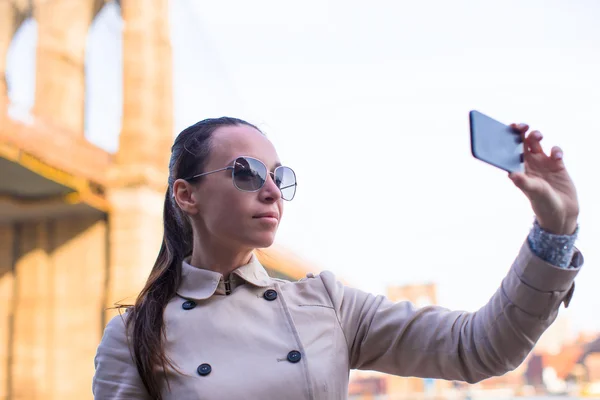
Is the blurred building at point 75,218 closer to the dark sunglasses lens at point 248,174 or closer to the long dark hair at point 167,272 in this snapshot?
the long dark hair at point 167,272

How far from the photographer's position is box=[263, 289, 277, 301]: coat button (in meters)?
1.70

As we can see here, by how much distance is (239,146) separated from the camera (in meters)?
1.74

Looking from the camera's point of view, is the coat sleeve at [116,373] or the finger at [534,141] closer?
the finger at [534,141]

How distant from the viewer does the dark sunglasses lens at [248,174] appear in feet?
5.39

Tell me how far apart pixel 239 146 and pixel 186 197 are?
0.21 m

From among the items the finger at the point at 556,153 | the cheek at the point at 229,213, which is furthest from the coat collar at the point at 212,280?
the finger at the point at 556,153

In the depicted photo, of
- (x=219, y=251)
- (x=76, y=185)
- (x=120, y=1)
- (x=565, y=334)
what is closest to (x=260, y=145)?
(x=219, y=251)

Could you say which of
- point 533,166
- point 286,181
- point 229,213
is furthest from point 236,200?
Answer: point 533,166

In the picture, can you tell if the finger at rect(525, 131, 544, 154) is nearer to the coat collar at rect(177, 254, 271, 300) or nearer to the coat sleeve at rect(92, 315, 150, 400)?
the coat collar at rect(177, 254, 271, 300)

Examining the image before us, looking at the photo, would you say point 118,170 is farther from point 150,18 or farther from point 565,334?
point 565,334

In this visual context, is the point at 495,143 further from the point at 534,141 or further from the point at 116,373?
the point at 116,373

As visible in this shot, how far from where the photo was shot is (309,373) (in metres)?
1.49

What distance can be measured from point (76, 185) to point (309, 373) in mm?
12544

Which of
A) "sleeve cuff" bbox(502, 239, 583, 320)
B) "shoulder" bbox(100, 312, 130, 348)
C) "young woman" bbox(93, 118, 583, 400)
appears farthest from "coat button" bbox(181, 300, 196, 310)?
"sleeve cuff" bbox(502, 239, 583, 320)
